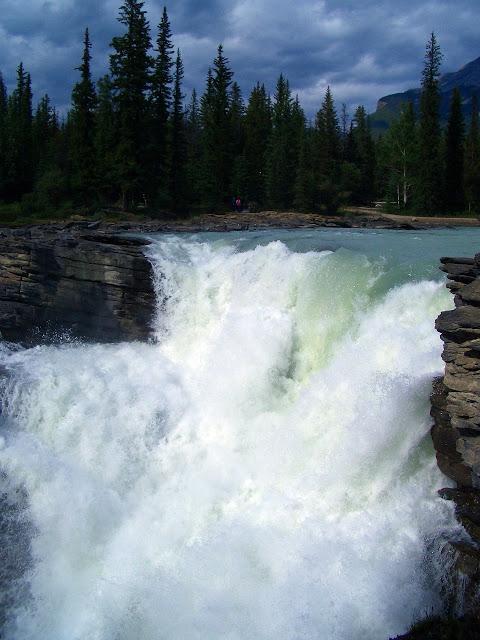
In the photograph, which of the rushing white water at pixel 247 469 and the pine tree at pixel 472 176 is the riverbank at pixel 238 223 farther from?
the rushing white water at pixel 247 469

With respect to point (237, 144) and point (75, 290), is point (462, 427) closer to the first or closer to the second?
point (75, 290)

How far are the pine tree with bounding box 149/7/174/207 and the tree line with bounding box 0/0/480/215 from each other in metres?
0.10

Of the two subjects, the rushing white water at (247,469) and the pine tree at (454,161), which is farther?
the pine tree at (454,161)

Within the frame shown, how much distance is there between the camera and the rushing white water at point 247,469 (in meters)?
7.64

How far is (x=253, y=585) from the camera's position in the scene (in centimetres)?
786

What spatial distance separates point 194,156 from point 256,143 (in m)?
5.94

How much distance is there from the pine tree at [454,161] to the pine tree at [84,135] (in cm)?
2598

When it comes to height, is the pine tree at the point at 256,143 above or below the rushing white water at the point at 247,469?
above

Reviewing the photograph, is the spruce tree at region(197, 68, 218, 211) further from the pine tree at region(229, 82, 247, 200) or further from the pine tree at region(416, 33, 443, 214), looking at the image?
the pine tree at region(416, 33, 443, 214)

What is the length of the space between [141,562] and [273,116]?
66.5 metres

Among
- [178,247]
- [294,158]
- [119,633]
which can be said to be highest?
[294,158]

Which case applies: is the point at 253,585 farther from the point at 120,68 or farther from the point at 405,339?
the point at 120,68

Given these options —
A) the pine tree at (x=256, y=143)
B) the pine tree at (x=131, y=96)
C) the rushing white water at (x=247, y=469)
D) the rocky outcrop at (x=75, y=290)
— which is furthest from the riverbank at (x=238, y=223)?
the rushing white water at (x=247, y=469)

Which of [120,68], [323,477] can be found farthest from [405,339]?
[120,68]
